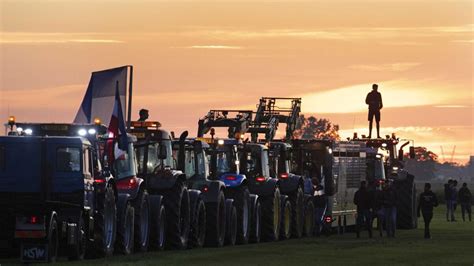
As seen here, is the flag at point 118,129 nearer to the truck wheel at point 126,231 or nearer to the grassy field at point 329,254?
the truck wheel at point 126,231

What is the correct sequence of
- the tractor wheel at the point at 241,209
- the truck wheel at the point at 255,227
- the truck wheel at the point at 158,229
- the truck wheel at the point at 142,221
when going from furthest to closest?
the truck wheel at the point at 255,227, the tractor wheel at the point at 241,209, the truck wheel at the point at 158,229, the truck wheel at the point at 142,221

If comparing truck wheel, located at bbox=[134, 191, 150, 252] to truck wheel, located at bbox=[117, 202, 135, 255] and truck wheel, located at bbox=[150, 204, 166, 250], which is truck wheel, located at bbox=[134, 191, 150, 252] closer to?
truck wheel, located at bbox=[150, 204, 166, 250]

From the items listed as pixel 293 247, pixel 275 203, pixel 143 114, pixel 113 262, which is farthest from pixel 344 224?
pixel 113 262

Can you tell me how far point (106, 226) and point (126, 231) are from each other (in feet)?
4.27

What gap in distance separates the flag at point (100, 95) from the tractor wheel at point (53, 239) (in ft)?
23.8

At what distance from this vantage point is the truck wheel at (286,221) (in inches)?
1753

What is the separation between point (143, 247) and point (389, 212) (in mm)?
14950

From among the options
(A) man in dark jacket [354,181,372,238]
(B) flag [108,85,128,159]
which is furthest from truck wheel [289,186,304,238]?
(B) flag [108,85,128,159]

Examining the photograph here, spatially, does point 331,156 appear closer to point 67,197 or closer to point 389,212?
point 389,212

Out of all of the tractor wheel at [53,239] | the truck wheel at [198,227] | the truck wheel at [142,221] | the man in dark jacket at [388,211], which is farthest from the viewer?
the man in dark jacket at [388,211]

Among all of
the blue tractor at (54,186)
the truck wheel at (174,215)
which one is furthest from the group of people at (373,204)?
the blue tractor at (54,186)

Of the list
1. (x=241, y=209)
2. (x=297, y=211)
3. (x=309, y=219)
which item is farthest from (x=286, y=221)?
(x=241, y=209)

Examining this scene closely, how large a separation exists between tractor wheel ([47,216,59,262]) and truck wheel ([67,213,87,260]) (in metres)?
0.43

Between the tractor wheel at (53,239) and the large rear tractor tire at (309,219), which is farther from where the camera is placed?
the large rear tractor tire at (309,219)
